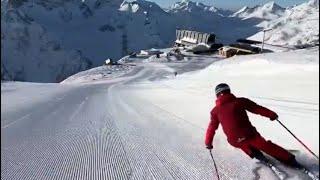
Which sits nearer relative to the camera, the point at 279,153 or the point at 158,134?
the point at 279,153

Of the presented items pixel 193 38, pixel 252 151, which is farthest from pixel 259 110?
pixel 193 38

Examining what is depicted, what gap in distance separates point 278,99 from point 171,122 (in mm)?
2726

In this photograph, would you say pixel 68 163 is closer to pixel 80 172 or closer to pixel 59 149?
pixel 80 172

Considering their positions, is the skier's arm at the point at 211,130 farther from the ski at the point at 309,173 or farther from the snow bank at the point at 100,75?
the snow bank at the point at 100,75

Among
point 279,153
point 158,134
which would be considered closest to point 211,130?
point 279,153

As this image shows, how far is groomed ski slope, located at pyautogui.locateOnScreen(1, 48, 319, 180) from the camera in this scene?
7746 millimetres

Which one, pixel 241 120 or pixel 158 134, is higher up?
pixel 241 120

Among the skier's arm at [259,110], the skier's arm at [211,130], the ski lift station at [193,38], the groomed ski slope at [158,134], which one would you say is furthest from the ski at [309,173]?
the ski lift station at [193,38]

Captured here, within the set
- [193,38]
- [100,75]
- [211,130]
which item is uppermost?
[211,130]

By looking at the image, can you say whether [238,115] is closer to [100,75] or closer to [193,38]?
[100,75]

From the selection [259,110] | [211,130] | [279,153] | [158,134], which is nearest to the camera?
[279,153]

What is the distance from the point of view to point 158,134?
11.2m

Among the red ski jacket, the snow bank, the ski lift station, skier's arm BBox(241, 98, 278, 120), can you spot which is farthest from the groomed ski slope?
the ski lift station

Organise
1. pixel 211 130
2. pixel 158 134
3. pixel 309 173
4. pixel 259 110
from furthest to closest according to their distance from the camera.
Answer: pixel 158 134
pixel 211 130
pixel 259 110
pixel 309 173
